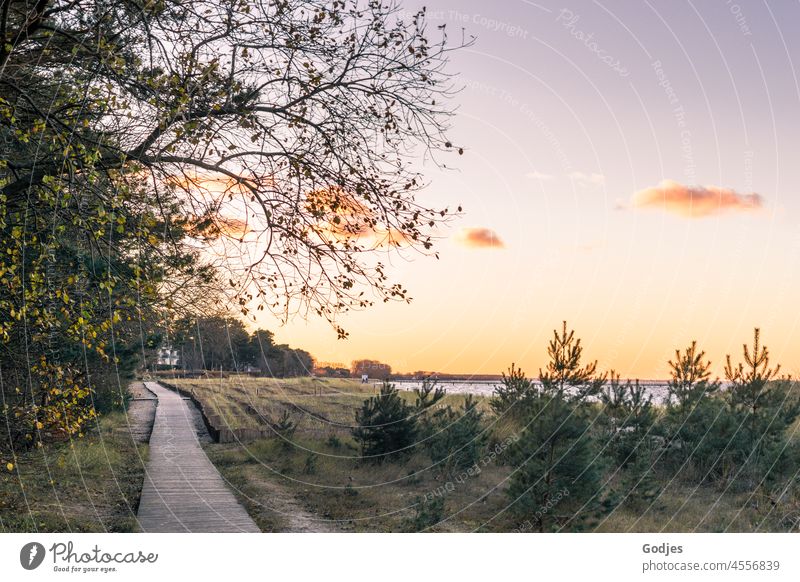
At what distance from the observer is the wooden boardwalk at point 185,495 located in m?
11.7

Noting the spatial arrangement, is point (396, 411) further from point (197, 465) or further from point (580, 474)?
point (580, 474)

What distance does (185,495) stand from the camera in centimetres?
1410

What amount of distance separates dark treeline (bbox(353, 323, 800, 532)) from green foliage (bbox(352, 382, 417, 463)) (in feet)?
0.07

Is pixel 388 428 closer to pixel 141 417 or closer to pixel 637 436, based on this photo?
pixel 637 436

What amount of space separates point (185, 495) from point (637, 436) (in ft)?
29.6

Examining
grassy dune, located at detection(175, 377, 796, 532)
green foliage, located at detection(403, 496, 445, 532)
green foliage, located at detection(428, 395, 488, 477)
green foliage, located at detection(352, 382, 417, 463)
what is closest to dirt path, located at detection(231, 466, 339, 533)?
grassy dune, located at detection(175, 377, 796, 532)

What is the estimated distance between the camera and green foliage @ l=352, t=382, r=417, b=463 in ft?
57.0

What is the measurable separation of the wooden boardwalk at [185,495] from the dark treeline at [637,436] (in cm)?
309

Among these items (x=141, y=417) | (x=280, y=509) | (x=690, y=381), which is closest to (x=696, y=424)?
(x=690, y=381)

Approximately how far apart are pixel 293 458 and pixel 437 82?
11.1 metres

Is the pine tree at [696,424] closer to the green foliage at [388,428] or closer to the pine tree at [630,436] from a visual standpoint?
the pine tree at [630,436]

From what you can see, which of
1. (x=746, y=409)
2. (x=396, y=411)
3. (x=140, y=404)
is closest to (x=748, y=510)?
(x=746, y=409)

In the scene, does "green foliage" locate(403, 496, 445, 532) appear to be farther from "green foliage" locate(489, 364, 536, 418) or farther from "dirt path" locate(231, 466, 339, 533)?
"green foliage" locate(489, 364, 536, 418)

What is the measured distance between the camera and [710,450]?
17016 mm
